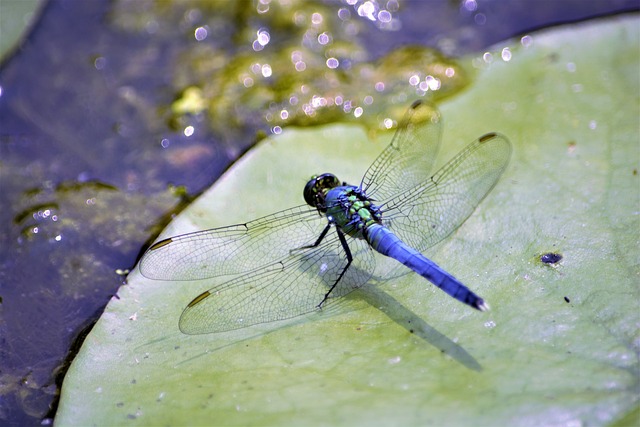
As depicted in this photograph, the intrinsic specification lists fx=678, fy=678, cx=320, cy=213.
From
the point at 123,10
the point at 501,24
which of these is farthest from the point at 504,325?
the point at 123,10

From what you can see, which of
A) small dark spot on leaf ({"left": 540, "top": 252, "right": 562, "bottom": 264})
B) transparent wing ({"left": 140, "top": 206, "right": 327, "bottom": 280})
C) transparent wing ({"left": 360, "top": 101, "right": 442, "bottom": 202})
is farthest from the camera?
transparent wing ({"left": 360, "top": 101, "right": 442, "bottom": 202})

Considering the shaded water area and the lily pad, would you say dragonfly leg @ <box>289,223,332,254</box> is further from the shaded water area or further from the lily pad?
the shaded water area

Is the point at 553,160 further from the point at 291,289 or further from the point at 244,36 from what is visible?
the point at 244,36

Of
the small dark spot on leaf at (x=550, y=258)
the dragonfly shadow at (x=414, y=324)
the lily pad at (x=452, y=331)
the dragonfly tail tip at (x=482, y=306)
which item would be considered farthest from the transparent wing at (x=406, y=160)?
the dragonfly tail tip at (x=482, y=306)

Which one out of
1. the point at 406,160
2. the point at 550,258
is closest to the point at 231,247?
the point at 406,160

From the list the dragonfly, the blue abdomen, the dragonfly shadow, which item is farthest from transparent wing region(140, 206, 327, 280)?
the dragonfly shadow

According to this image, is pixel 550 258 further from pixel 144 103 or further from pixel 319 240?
pixel 144 103

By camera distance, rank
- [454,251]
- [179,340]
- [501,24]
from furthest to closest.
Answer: [501,24] → [454,251] → [179,340]
